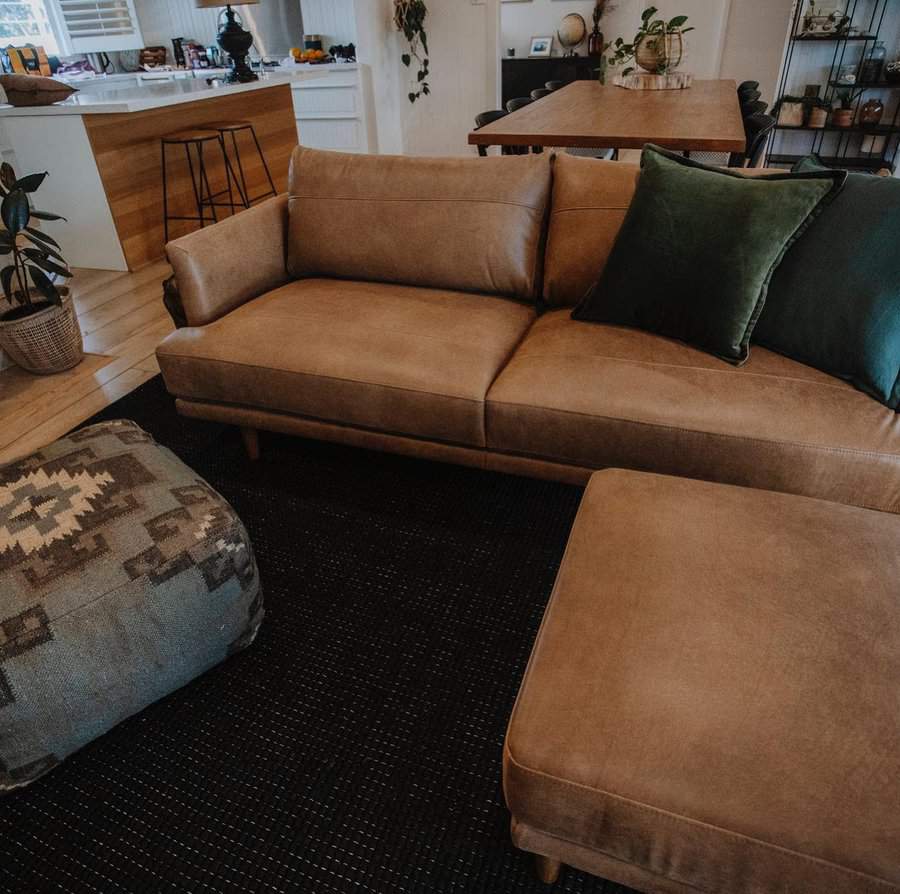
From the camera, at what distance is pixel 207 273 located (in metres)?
2.05

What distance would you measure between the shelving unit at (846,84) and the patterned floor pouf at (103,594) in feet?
17.9

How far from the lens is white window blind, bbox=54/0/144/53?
6.22 m

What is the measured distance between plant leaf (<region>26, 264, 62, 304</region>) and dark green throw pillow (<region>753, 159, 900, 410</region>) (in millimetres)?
2586

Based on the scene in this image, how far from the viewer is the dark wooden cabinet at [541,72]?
6574 mm

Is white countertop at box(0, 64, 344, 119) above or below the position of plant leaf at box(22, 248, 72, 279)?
above

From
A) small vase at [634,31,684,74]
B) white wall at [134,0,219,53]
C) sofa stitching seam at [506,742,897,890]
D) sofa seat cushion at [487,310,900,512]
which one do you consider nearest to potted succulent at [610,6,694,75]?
small vase at [634,31,684,74]

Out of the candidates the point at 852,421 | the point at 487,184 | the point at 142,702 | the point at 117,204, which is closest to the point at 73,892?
the point at 142,702

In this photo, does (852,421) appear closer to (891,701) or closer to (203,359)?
(891,701)

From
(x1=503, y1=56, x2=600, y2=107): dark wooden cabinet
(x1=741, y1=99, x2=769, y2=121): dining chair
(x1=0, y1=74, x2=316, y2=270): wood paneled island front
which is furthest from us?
(x1=503, y1=56, x2=600, y2=107): dark wooden cabinet

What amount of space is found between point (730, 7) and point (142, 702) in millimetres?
6514

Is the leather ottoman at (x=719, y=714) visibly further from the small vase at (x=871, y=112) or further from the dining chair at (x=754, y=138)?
the small vase at (x=871, y=112)

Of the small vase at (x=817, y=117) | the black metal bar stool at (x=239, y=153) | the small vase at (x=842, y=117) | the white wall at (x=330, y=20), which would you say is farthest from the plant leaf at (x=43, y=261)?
the small vase at (x=842, y=117)

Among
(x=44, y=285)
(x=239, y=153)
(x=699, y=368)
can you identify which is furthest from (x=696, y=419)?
(x=239, y=153)

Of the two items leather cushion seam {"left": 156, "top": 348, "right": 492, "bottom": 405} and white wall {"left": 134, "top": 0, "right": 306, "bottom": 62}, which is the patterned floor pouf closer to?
leather cushion seam {"left": 156, "top": 348, "right": 492, "bottom": 405}
